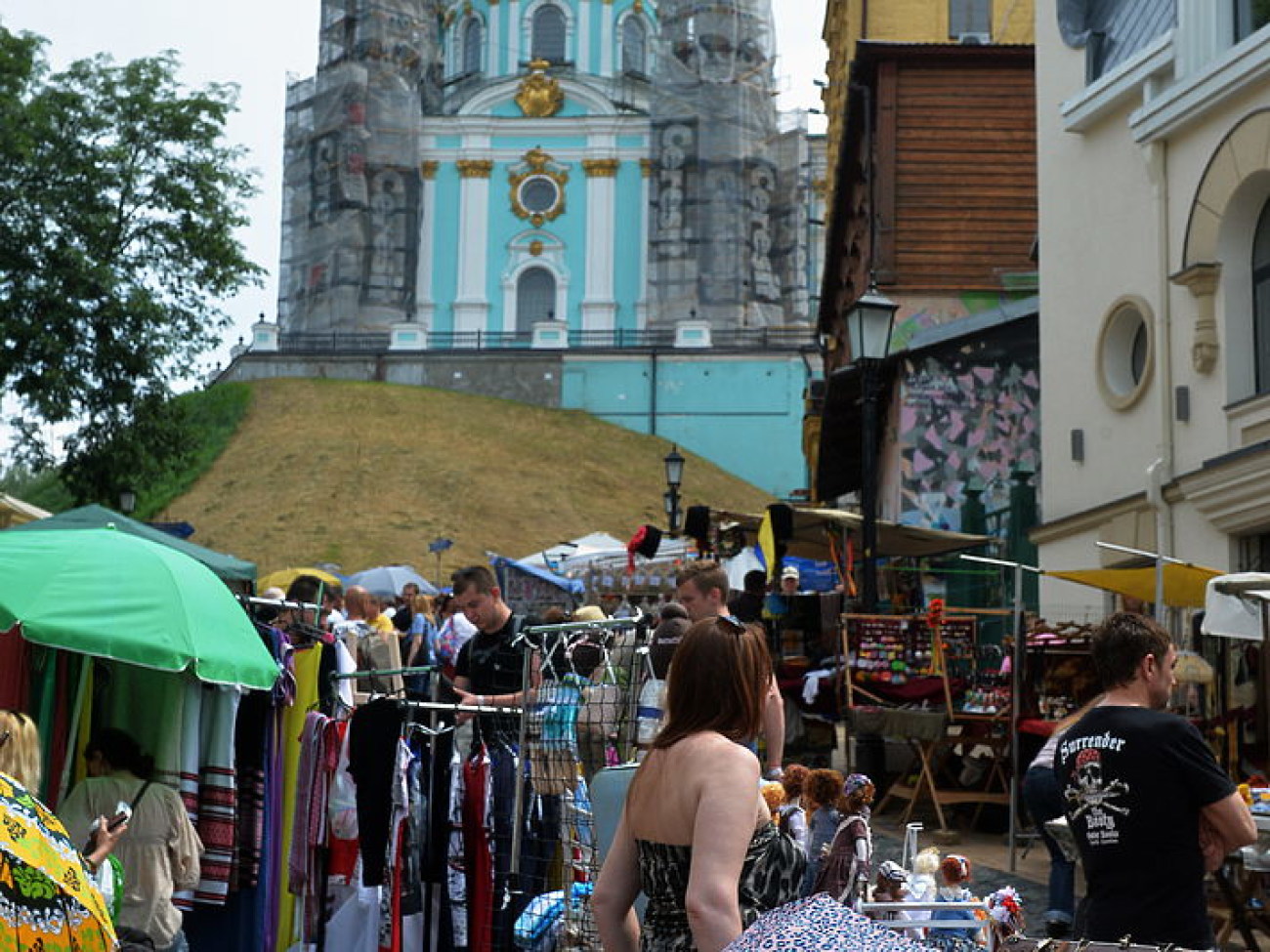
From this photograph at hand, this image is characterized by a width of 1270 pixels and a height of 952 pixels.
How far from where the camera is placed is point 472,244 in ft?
215

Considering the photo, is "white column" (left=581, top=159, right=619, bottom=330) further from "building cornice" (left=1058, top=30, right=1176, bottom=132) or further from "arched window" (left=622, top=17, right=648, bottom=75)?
"building cornice" (left=1058, top=30, right=1176, bottom=132)

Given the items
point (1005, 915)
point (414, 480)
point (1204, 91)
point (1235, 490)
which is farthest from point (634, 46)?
point (1005, 915)

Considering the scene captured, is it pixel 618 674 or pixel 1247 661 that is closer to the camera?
pixel 618 674

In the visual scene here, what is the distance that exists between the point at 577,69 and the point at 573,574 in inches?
1763

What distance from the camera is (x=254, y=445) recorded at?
53781 millimetres

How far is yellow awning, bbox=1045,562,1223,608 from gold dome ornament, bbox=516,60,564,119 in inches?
2246

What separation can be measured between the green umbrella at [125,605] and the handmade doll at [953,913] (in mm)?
2713

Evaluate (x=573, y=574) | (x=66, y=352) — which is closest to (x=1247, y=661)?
(x=573, y=574)

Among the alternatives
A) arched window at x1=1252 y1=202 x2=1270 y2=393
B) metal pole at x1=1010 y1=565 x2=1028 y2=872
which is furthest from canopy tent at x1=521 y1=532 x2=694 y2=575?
metal pole at x1=1010 y1=565 x2=1028 y2=872

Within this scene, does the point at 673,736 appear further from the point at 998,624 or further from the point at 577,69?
the point at 577,69

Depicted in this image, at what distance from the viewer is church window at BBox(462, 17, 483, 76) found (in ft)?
234

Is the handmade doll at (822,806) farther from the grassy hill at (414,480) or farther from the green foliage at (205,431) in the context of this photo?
the green foliage at (205,431)

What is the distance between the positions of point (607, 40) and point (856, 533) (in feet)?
175

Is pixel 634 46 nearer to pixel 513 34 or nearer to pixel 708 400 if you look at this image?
pixel 513 34
